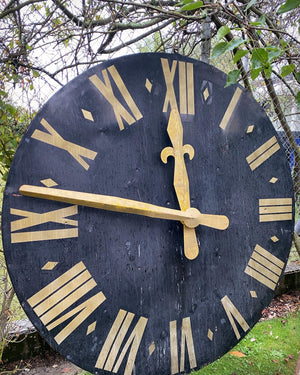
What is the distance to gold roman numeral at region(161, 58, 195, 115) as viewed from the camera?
109cm

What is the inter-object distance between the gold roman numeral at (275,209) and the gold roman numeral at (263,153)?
0.51 feet

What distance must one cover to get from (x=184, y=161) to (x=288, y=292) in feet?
7.24

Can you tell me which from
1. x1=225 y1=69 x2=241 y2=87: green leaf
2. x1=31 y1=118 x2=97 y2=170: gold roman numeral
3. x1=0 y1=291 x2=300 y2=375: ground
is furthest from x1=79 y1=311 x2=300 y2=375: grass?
x1=225 y1=69 x2=241 y2=87: green leaf

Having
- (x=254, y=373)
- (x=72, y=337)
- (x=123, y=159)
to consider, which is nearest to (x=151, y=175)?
(x=123, y=159)

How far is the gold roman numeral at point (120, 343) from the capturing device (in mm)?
1000

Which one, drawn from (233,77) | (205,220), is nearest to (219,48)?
(233,77)

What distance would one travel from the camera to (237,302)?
1.20 m

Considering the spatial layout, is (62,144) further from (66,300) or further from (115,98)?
(66,300)

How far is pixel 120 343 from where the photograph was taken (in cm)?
101

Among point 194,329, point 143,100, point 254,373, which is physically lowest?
point 254,373

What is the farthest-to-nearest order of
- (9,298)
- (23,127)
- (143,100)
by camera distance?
(23,127) → (9,298) → (143,100)

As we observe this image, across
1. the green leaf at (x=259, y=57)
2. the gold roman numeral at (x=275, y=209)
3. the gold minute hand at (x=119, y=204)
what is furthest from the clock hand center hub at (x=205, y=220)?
the green leaf at (x=259, y=57)

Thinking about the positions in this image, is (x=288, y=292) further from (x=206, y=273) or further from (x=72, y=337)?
(x=72, y=337)

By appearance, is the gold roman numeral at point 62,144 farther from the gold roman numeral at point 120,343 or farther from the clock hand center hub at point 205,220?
the gold roman numeral at point 120,343
